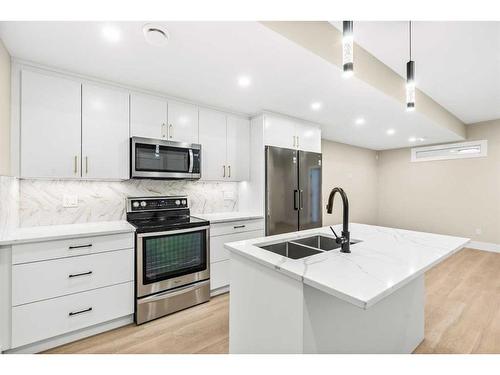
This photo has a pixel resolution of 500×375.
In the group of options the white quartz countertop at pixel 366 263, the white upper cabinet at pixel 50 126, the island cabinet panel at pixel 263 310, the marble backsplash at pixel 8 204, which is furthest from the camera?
the white upper cabinet at pixel 50 126

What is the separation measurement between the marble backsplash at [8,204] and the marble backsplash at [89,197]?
8cm

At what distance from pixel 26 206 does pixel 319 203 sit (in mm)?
Result: 3453

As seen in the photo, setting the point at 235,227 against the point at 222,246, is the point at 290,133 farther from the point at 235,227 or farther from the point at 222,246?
the point at 222,246

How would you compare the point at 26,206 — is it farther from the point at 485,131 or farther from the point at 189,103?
the point at 485,131

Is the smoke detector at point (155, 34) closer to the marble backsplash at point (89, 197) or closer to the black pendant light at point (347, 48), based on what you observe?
the black pendant light at point (347, 48)

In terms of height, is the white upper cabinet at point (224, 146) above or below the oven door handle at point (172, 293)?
above

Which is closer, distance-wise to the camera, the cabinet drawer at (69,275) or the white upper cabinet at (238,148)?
the cabinet drawer at (69,275)

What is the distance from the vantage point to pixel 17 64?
6.27 feet

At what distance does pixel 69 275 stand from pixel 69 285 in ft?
0.26

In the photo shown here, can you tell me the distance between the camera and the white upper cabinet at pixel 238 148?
3150mm

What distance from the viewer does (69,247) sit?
1847 mm

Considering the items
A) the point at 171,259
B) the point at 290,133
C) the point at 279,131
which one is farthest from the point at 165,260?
the point at 290,133

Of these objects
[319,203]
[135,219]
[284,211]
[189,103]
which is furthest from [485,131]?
[135,219]

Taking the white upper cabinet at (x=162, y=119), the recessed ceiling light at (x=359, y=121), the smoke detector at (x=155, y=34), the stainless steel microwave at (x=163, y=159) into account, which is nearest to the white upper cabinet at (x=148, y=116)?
the white upper cabinet at (x=162, y=119)
